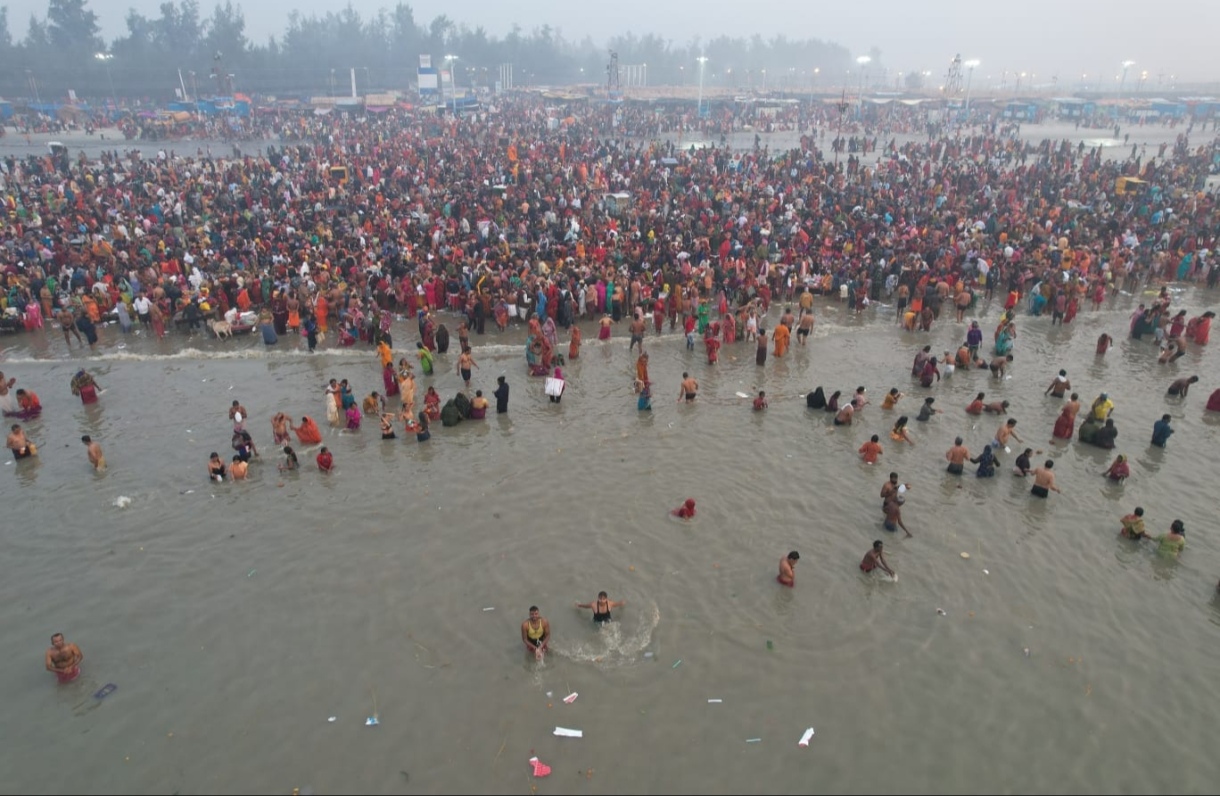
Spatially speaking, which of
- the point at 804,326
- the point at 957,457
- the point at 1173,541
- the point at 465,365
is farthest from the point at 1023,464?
the point at 465,365

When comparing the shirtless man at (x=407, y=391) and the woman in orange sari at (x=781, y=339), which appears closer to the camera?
the shirtless man at (x=407, y=391)

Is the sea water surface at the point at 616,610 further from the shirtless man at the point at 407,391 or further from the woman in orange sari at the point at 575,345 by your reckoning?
A: the woman in orange sari at the point at 575,345

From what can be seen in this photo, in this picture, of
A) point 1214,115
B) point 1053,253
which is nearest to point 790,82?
point 1214,115

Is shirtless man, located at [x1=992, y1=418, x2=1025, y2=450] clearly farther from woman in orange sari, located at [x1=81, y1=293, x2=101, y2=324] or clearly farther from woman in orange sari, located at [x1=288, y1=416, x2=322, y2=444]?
woman in orange sari, located at [x1=81, y1=293, x2=101, y2=324]

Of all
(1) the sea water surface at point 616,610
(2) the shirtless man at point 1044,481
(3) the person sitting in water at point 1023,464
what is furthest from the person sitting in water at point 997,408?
(2) the shirtless man at point 1044,481

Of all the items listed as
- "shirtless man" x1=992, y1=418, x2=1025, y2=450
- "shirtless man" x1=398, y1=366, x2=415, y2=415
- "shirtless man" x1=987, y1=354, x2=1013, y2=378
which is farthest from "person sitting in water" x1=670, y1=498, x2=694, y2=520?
"shirtless man" x1=987, y1=354, x2=1013, y2=378

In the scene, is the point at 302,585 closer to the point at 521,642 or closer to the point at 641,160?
the point at 521,642
